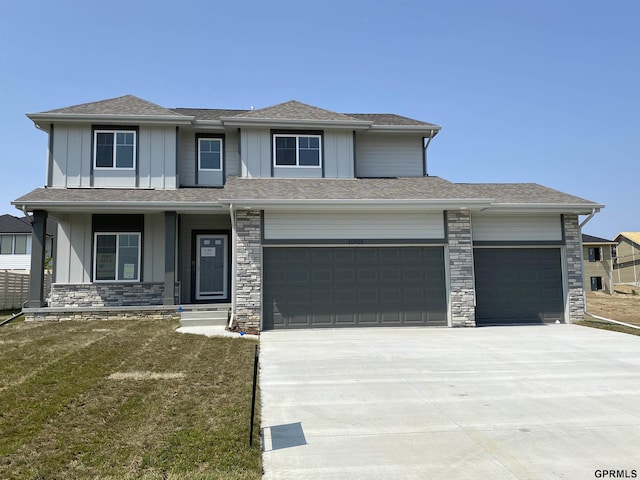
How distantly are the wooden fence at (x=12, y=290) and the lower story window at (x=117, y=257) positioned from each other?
Answer: 538 cm

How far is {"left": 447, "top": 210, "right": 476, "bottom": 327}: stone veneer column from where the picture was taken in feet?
38.0

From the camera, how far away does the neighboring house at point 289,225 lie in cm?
1129

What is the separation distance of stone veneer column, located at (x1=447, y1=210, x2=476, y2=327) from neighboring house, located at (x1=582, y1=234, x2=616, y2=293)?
2859 centimetres

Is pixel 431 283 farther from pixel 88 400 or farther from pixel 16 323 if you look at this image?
pixel 16 323

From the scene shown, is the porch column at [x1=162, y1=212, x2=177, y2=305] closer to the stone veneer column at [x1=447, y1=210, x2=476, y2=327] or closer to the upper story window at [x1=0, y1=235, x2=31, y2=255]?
the stone veneer column at [x1=447, y1=210, x2=476, y2=327]

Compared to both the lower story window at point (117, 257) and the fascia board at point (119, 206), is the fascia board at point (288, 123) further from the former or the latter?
the lower story window at point (117, 257)

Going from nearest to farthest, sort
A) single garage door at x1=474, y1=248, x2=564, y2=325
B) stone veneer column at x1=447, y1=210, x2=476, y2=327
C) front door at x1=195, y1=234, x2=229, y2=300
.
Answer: stone veneer column at x1=447, y1=210, x2=476, y2=327 → single garage door at x1=474, y1=248, x2=564, y2=325 → front door at x1=195, y1=234, x2=229, y2=300

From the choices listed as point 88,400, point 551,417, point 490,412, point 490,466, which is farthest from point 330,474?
point 88,400

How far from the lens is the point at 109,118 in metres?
13.8

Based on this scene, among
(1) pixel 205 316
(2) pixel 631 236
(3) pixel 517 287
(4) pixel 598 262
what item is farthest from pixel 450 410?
(2) pixel 631 236

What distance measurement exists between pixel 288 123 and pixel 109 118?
18.6 ft

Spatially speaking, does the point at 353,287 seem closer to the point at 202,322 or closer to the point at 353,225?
the point at 353,225

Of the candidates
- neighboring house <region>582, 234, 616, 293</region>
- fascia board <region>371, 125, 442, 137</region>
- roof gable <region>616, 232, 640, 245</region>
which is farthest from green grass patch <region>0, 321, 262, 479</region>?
roof gable <region>616, 232, 640, 245</region>

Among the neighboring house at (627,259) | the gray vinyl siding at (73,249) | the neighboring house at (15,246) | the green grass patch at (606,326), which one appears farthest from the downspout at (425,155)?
the neighboring house at (627,259)
